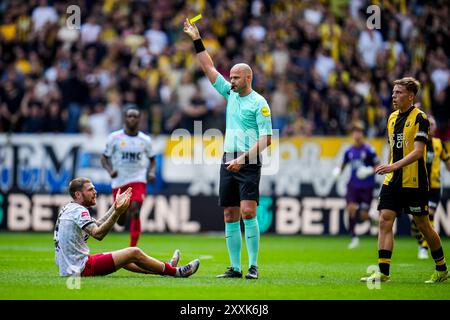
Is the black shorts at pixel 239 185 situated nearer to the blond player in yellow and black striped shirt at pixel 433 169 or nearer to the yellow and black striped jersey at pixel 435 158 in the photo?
the blond player in yellow and black striped shirt at pixel 433 169

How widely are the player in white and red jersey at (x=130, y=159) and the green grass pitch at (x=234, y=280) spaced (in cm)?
124

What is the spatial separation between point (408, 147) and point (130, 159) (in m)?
6.69

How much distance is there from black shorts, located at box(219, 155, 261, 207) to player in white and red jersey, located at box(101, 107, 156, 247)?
4.75m

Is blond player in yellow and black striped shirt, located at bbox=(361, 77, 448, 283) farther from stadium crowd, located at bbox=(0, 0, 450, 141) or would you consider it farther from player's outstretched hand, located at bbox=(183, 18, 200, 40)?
stadium crowd, located at bbox=(0, 0, 450, 141)

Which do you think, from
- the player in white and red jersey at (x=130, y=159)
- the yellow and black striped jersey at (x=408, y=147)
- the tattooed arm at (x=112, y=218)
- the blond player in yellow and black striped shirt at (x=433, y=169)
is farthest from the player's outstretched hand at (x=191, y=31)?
the blond player in yellow and black striped shirt at (x=433, y=169)

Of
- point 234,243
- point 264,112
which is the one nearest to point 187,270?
point 234,243

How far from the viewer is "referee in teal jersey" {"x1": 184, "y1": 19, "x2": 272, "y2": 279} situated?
12.0m

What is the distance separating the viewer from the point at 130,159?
17.0 m

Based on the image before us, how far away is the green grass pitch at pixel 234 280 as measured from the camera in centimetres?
1011

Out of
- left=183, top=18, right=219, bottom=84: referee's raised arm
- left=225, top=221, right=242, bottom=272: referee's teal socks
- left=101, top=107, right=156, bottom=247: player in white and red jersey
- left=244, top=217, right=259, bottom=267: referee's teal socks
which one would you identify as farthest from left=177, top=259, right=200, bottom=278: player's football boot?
left=101, top=107, right=156, bottom=247: player in white and red jersey

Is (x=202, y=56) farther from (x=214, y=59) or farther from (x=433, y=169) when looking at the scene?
(x=214, y=59)
